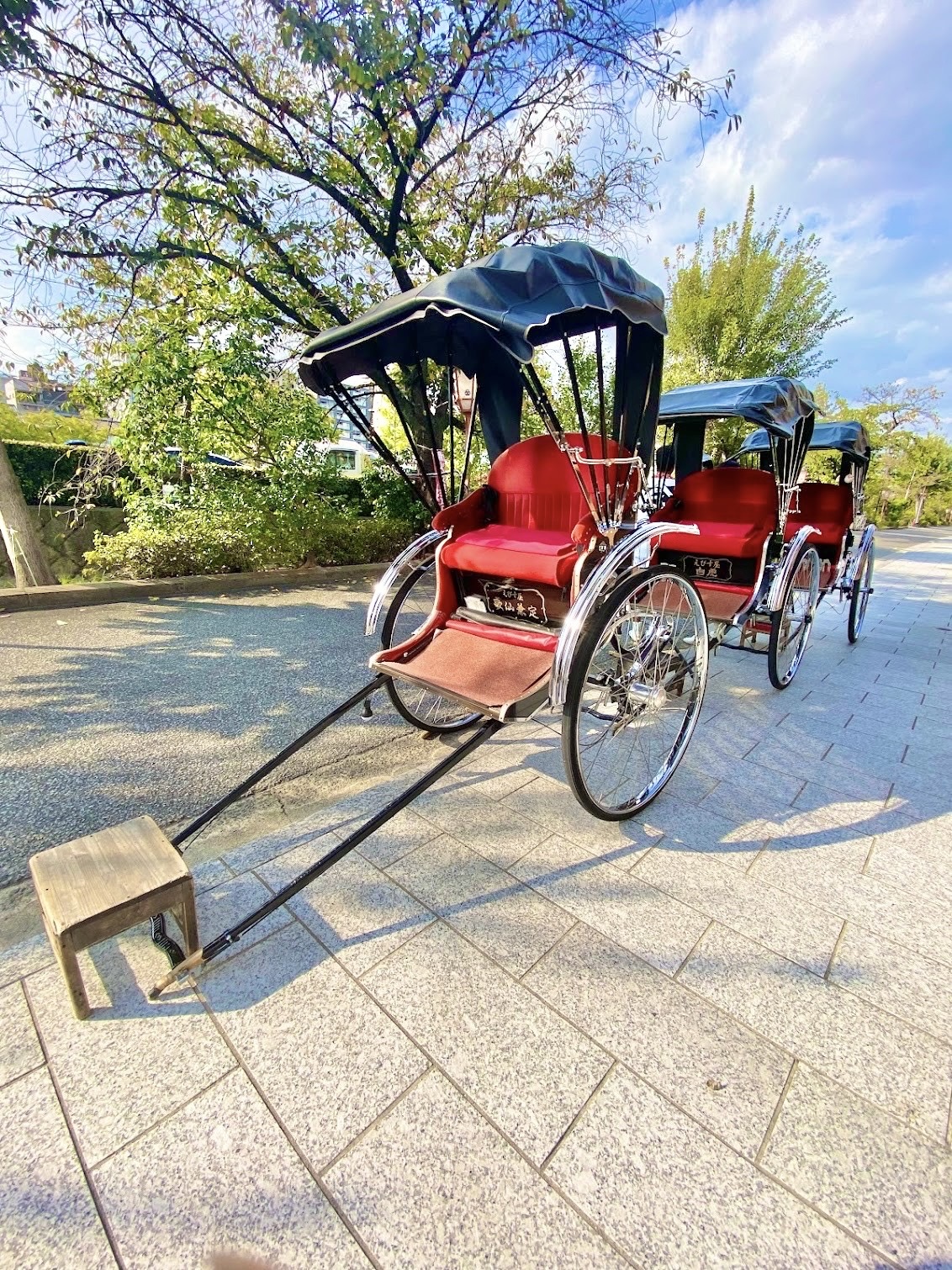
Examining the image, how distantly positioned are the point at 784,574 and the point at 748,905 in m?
2.30

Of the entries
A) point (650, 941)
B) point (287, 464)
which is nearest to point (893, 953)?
point (650, 941)

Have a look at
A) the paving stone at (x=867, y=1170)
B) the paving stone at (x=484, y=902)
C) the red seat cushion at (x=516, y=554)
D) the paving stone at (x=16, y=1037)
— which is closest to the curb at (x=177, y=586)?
the red seat cushion at (x=516, y=554)

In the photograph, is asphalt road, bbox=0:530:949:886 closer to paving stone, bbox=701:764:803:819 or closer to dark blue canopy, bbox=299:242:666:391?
paving stone, bbox=701:764:803:819

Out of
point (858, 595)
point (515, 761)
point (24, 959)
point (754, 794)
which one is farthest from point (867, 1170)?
point (858, 595)

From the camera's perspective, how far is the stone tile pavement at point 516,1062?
101cm

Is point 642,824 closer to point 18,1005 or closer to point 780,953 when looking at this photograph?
point 780,953

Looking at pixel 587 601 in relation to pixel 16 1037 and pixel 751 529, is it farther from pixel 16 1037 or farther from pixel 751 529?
pixel 751 529

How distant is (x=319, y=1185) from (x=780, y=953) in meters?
1.35

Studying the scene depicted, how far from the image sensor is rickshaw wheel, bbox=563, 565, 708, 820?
1.99 meters

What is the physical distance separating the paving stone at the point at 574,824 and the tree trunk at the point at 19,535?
525cm

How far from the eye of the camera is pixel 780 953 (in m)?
1.62

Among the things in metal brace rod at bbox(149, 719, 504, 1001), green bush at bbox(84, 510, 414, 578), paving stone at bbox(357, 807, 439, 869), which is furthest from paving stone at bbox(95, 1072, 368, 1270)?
green bush at bbox(84, 510, 414, 578)

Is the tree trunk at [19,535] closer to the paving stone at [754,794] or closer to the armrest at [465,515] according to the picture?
the armrest at [465,515]

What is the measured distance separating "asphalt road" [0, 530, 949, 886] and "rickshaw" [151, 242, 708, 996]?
0.57m
